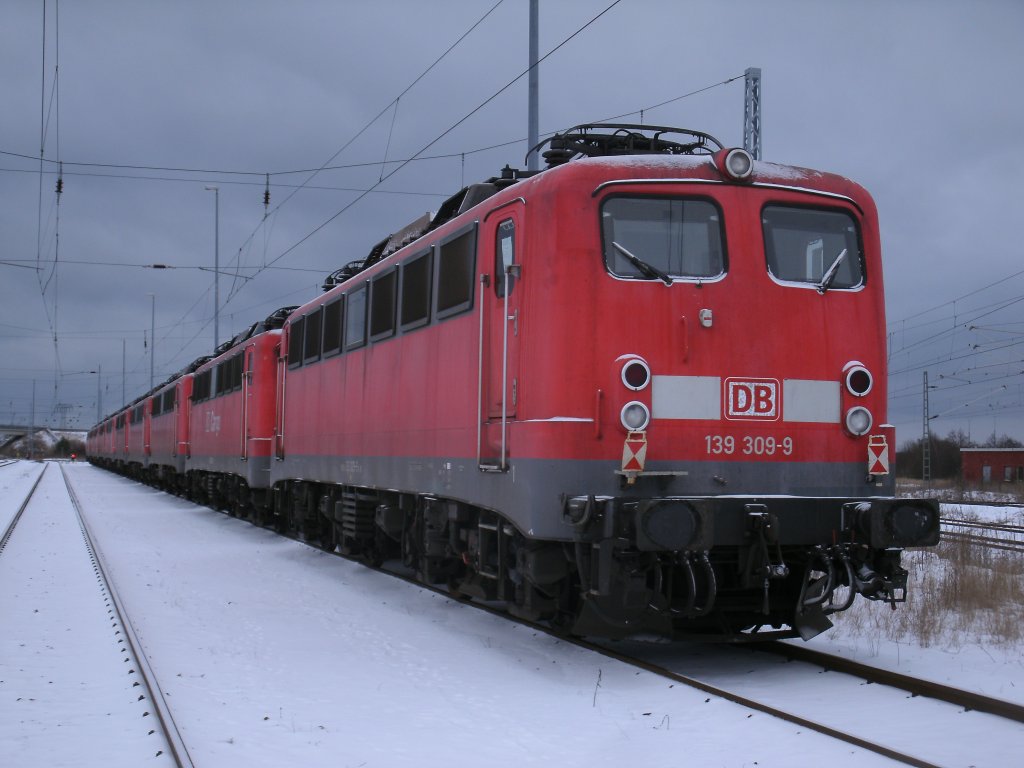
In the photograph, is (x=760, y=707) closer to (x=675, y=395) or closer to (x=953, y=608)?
(x=675, y=395)

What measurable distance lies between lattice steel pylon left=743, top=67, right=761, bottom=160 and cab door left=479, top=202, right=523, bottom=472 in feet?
31.7

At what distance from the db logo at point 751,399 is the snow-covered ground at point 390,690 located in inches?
73.9

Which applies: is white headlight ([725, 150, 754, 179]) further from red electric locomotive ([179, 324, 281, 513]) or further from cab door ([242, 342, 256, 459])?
cab door ([242, 342, 256, 459])

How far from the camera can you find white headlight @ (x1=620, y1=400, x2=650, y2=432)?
7.13 meters

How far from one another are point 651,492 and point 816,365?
1551 mm

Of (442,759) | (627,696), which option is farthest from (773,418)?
(442,759)

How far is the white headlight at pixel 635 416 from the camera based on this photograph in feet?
23.4

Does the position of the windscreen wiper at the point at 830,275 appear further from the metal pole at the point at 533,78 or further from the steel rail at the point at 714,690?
the metal pole at the point at 533,78

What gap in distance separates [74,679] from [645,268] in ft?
15.5

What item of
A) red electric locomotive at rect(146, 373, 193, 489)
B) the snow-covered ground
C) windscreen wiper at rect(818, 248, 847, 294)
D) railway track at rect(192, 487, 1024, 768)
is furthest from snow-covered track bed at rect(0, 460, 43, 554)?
windscreen wiper at rect(818, 248, 847, 294)

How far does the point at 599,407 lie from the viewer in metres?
7.17

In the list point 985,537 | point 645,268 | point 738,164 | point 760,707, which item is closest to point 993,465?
point 985,537

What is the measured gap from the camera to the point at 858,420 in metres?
7.68

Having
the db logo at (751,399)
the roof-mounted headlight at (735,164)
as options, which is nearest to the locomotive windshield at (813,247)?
the roof-mounted headlight at (735,164)
